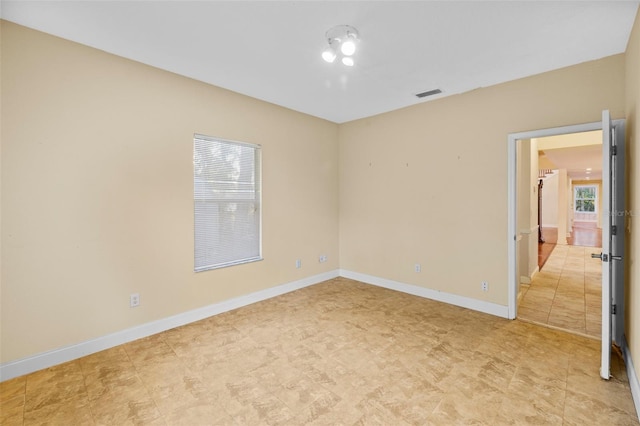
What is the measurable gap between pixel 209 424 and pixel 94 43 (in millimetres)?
3164

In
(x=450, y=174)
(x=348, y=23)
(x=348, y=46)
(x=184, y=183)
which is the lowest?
(x=184, y=183)

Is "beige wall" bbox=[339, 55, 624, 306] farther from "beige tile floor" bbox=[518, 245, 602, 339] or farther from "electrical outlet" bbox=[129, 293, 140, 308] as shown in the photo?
"electrical outlet" bbox=[129, 293, 140, 308]

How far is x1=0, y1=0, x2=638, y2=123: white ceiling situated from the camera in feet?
6.69

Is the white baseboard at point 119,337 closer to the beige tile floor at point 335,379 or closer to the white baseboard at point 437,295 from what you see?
the beige tile floor at point 335,379

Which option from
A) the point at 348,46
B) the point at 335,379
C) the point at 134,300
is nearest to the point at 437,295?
the point at 335,379

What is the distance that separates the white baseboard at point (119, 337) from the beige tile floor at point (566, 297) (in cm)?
333

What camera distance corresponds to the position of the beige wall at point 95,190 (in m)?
2.26

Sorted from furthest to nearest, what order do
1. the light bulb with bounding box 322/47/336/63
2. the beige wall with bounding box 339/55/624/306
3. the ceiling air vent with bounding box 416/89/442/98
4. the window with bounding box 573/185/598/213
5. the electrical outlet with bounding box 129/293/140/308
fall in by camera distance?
the window with bounding box 573/185/598/213 → the ceiling air vent with bounding box 416/89/442/98 → the beige wall with bounding box 339/55/624/306 → the electrical outlet with bounding box 129/293/140/308 → the light bulb with bounding box 322/47/336/63

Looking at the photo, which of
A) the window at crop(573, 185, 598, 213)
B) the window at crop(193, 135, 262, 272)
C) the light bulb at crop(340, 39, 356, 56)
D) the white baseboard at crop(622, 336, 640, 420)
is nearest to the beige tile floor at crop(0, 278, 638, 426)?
the white baseboard at crop(622, 336, 640, 420)

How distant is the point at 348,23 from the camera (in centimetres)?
220

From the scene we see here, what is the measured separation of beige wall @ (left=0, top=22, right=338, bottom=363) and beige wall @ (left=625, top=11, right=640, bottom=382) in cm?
365

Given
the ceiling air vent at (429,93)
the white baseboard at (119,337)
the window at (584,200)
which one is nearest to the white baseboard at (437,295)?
the white baseboard at (119,337)

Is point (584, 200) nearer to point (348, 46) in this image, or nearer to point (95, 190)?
point (348, 46)

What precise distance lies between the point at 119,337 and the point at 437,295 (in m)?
3.71
